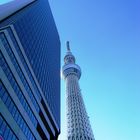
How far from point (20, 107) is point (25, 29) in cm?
1949

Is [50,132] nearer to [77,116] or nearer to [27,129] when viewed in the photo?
[27,129]

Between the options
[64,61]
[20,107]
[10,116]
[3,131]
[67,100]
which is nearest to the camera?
[3,131]

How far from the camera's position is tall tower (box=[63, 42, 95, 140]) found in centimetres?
9475

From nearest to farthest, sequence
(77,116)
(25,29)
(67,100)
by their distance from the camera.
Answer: (25,29), (77,116), (67,100)

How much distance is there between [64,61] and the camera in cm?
14675

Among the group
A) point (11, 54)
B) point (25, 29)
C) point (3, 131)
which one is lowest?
point (3, 131)

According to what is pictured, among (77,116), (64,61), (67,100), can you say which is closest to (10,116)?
(77,116)

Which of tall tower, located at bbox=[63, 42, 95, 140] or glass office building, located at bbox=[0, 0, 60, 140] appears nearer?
glass office building, located at bbox=[0, 0, 60, 140]

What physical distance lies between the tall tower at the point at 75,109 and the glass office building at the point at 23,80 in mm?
39477

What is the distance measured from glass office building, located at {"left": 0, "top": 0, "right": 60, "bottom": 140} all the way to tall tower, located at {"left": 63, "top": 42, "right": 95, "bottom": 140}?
39477 millimetres

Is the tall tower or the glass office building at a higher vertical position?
the tall tower

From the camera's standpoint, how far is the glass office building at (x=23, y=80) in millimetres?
33469

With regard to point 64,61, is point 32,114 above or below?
below

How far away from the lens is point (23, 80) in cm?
4088
